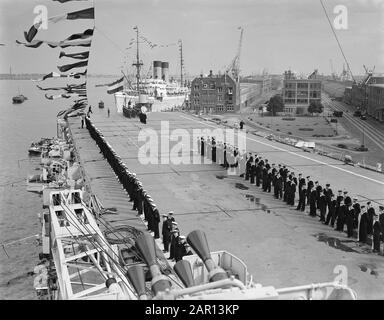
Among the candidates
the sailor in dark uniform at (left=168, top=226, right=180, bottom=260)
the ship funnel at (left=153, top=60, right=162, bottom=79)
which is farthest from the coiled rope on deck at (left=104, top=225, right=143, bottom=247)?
the ship funnel at (left=153, top=60, right=162, bottom=79)

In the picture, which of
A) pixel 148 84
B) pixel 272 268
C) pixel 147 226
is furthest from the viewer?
pixel 148 84

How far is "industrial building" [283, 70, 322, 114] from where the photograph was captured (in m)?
73.7

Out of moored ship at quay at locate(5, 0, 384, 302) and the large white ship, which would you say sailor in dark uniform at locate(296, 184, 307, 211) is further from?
the large white ship

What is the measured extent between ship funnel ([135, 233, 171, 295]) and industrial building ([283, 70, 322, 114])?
235ft

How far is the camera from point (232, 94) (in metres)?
72.3

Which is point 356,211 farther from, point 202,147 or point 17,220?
point 17,220

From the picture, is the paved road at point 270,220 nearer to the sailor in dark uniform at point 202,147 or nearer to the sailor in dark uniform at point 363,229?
the sailor in dark uniform at point 363,229

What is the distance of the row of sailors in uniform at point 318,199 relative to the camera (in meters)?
8.96

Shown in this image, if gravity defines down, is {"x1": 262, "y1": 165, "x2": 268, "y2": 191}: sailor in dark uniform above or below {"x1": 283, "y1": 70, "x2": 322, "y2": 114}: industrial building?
below

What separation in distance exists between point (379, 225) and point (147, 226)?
4714 millimetres

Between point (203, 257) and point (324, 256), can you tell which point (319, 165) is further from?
point (203, 257)

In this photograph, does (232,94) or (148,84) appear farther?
(232,94)

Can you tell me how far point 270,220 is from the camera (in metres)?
10.6
